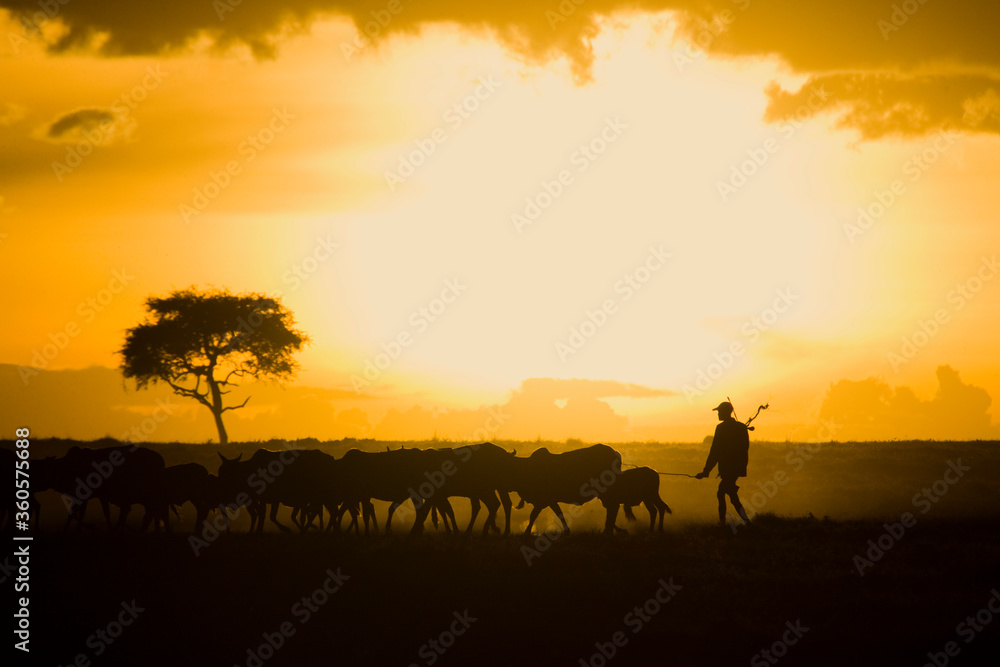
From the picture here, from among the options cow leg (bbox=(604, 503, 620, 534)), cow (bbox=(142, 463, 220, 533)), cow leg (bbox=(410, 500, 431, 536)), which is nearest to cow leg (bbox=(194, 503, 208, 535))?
cow (bbox=(142, 463, 220, 533))

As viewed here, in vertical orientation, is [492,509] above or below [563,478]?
below

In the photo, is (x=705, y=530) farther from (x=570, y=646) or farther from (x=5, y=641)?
(x=5, y=641)

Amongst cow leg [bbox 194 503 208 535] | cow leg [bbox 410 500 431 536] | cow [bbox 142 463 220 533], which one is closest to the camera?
cow leg [bbox 410 500 431 536]

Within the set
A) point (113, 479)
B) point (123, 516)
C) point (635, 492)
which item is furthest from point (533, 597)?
point (113, 479)

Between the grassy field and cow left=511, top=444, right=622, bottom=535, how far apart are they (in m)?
1.17

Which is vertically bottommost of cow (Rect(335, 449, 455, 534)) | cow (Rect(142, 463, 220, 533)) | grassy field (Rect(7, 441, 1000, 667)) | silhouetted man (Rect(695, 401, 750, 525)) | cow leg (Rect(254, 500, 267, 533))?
grassy field (Rect(7, 441, 1000, 667))

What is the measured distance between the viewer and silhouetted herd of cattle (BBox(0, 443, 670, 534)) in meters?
21.0

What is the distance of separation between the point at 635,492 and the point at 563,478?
181 centimetres

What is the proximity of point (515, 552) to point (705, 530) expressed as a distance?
5130 mm

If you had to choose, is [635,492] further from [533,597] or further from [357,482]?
[533,597]

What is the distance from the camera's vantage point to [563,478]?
68.8 ft

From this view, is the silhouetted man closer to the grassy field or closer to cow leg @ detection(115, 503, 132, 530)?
the grassy field

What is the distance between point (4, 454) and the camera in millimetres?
22156

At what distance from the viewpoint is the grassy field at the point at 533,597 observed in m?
12.7
